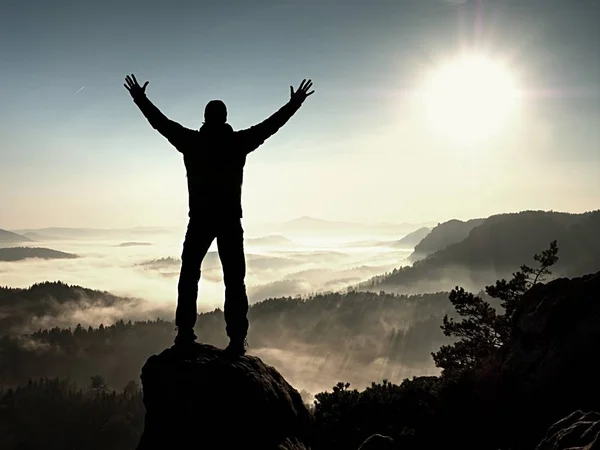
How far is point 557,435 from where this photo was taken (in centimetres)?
757

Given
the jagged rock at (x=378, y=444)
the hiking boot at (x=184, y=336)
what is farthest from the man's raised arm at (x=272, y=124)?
the jagged rock at (x=378, y=444)

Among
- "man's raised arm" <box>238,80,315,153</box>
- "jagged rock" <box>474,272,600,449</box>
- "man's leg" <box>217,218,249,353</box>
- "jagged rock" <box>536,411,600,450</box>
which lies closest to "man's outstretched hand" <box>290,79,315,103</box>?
"man's raised arm" <box>238,80,315,153</box>

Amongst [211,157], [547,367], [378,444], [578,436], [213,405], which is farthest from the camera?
[547,367]

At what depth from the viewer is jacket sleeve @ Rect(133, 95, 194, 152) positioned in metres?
7.83

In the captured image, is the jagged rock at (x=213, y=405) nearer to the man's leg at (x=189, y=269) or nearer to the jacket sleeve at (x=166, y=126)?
the man's leg at (x=189, y=269)

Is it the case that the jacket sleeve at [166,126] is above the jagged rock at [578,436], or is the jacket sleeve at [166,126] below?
above

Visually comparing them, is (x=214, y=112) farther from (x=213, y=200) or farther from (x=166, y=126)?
(x=213, y=200)

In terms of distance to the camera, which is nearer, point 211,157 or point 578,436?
point 578,436

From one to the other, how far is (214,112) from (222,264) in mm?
2659

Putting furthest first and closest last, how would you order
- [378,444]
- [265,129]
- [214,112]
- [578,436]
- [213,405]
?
[378,444] < [265,129] < [214,112] < [578,436] < [213,405]

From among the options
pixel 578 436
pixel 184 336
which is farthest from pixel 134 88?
pixel 578 436

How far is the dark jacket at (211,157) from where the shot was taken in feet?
25.4

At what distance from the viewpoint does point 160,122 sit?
7.86 metres

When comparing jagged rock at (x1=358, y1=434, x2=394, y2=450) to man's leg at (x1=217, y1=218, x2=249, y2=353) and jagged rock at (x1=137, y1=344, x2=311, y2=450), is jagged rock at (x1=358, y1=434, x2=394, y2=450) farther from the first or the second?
man's leg at (x1=217, y1=218, x2=249, y2=353)
